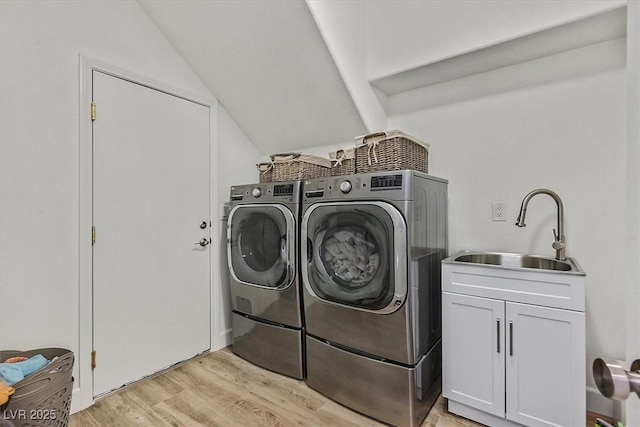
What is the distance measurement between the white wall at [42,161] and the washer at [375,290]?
53.0 inches

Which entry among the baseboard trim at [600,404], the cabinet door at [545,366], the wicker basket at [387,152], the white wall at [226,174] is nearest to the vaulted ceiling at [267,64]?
the white wall at [226,174]

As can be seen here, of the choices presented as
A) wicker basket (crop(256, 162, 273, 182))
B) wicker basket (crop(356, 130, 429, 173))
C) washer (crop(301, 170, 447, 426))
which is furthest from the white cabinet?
wicker basket (crop(256, 162, 273, 182))

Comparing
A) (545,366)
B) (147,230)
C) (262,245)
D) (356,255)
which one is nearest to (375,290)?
(356,255)

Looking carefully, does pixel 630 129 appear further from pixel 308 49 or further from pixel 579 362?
pixel 308 49

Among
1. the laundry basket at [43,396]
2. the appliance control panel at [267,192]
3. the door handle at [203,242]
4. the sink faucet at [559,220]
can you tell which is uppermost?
the appliance control panel at [267,192]

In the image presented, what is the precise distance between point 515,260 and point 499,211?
32cm

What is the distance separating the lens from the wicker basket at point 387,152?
1760 mm

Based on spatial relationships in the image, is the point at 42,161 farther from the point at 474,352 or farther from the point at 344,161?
the point at 474,352

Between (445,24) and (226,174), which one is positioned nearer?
(445,24)

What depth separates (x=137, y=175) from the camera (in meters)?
2.07

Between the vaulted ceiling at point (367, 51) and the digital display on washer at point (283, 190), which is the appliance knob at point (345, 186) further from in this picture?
the vaulted ceiling at point (367, 51)

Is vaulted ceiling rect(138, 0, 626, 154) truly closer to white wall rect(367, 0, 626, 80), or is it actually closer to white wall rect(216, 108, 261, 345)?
white wall rect(367, 0, 626, 80)

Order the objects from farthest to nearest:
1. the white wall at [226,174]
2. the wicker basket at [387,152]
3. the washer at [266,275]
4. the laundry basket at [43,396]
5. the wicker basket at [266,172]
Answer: the white wall at [226,174], the wicker basket at [266,172], the washer at [266,275], the wicker basket at [387,152], the laundry basket at [43,396]

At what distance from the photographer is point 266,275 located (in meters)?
2.18
